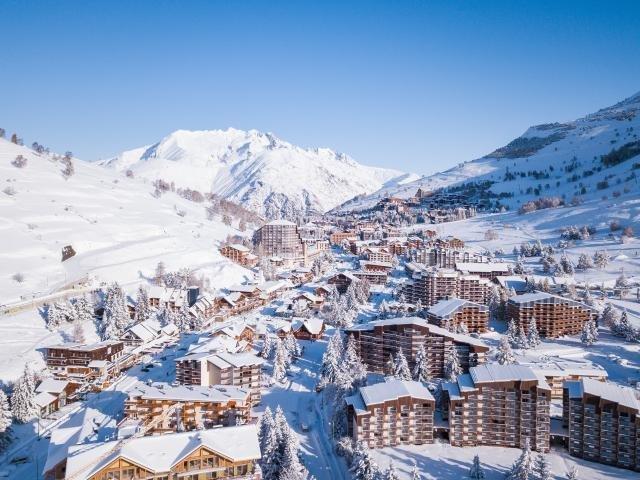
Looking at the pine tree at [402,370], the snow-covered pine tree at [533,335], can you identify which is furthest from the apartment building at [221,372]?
the snow-covered pine tree at [533,335]

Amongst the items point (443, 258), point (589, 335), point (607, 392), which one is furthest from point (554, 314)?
point (443, 258)

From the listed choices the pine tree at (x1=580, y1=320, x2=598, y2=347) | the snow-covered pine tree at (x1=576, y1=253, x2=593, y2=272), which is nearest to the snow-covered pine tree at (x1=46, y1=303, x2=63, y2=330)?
the pine tree at (x1=580, y1=320, x2=598, y2=347)

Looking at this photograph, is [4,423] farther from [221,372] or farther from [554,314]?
[554,314]

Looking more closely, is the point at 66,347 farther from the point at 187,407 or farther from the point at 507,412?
the point at 507,412

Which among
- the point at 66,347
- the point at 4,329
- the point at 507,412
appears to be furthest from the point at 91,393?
the point at 507,412

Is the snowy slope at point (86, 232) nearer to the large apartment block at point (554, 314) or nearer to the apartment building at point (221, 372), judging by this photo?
the apartment building at point (221, 372)

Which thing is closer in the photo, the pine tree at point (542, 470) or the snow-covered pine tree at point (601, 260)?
the pine tree at point (542, 470)
